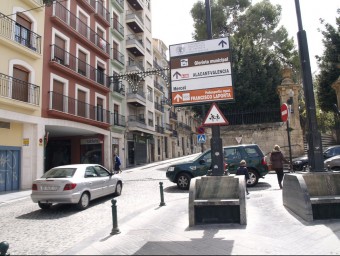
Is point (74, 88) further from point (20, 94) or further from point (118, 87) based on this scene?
point (118, 87)

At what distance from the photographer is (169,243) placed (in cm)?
525

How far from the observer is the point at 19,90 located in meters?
16.2

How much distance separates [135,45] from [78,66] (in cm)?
1132

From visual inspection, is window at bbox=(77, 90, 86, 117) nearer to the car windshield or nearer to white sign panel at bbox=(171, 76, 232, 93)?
the car windshield

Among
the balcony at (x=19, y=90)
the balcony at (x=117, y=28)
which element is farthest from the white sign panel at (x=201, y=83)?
the balcony at (x=117, y=28)

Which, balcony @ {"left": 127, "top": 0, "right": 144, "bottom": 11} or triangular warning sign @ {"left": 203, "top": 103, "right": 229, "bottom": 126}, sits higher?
balcony @ {"left": 127, "top": 0, "right": 144, "bottom": 11}

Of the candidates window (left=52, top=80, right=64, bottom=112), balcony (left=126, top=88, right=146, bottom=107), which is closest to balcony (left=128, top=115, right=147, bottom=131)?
balcony (left=126, top=88, right=146, bottom=107)

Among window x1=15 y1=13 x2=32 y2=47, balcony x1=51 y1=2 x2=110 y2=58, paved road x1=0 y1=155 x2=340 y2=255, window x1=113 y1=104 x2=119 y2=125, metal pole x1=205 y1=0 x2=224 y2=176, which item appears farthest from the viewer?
window x1=113 y1=104 x2=119 y2=125

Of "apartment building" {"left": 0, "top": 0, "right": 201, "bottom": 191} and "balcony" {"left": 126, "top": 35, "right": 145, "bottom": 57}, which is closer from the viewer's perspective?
"apartment building" {"left": 0, "top": 0, "right": 201, "bottom": 191}

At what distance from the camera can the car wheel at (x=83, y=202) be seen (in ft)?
30.6

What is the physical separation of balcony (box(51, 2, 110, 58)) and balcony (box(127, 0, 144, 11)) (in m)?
10.7

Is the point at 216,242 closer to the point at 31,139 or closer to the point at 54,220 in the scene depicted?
the point at 54,220

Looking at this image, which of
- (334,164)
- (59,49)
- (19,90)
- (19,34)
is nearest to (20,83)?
(19,90)

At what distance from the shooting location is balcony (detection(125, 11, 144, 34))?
108 ft
